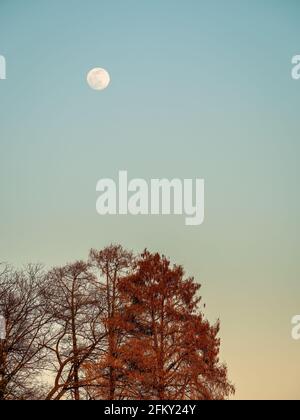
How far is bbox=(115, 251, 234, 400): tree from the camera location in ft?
100

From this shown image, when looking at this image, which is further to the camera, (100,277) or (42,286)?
(100,277)

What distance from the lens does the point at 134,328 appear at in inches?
1288

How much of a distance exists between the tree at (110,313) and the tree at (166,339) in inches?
17.5

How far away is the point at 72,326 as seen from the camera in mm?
31859

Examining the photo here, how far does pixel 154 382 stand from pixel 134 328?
3.40m

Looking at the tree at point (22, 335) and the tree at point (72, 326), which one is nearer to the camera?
the tree at point (22, 335)

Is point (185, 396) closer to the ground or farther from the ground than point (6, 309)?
closer to the ground

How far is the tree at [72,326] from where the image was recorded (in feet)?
99.8

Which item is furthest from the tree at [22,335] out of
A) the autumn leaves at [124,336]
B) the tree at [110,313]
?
the tree at [110,313]

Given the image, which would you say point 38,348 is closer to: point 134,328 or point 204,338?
point 134,328

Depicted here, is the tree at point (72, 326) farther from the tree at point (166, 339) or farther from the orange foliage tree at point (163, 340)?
the tree at point (166, 339)

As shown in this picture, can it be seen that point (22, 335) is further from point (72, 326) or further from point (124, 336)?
point (124, 336)

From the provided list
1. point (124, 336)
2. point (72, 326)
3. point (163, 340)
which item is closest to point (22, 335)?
point (72, 326)
